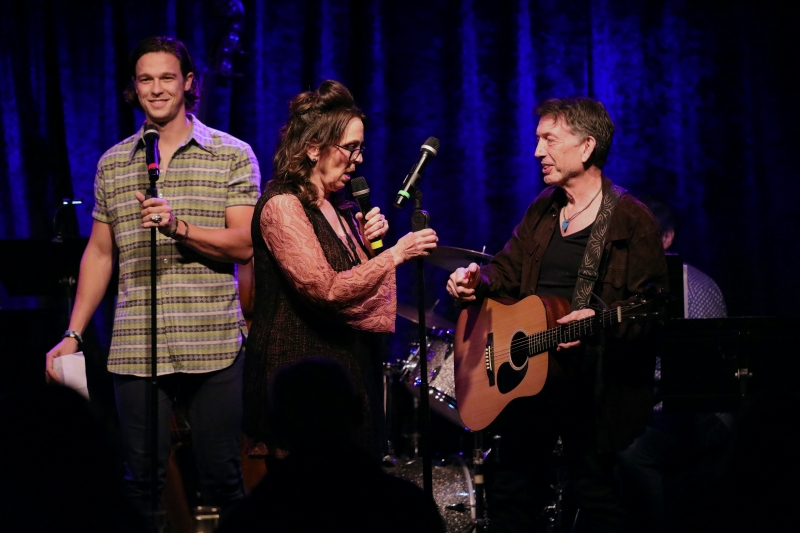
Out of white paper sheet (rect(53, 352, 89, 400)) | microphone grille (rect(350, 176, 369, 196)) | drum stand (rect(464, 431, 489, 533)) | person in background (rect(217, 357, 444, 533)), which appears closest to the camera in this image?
person in background (rect(217, 357, 444, 533))

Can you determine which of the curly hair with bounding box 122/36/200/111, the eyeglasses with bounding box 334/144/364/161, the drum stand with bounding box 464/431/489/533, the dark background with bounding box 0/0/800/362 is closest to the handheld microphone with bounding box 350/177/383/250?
the eyeglasses with bounding box 334/144/364/161

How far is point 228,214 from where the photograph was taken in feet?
10.5

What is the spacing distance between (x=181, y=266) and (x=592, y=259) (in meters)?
1.50

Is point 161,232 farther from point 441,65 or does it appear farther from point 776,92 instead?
point 776,92

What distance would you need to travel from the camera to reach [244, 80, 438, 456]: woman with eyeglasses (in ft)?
8.13

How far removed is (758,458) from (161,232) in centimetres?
214

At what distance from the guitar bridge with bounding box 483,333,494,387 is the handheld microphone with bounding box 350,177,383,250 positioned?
33.2 inches

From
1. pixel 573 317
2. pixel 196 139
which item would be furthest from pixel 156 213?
pixel 573 317

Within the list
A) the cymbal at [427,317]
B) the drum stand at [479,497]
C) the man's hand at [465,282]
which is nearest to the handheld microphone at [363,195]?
the man's hand at [465,282]

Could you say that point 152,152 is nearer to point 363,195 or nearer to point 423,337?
point 363,195

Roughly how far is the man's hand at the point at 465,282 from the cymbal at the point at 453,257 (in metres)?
0.73

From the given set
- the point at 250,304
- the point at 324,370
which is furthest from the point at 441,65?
the point at 324,370

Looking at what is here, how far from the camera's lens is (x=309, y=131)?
269 cm

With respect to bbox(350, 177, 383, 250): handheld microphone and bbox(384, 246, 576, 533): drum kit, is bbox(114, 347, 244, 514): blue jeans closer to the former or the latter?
bbox(350, 177, 383, 250): handheld microphone
